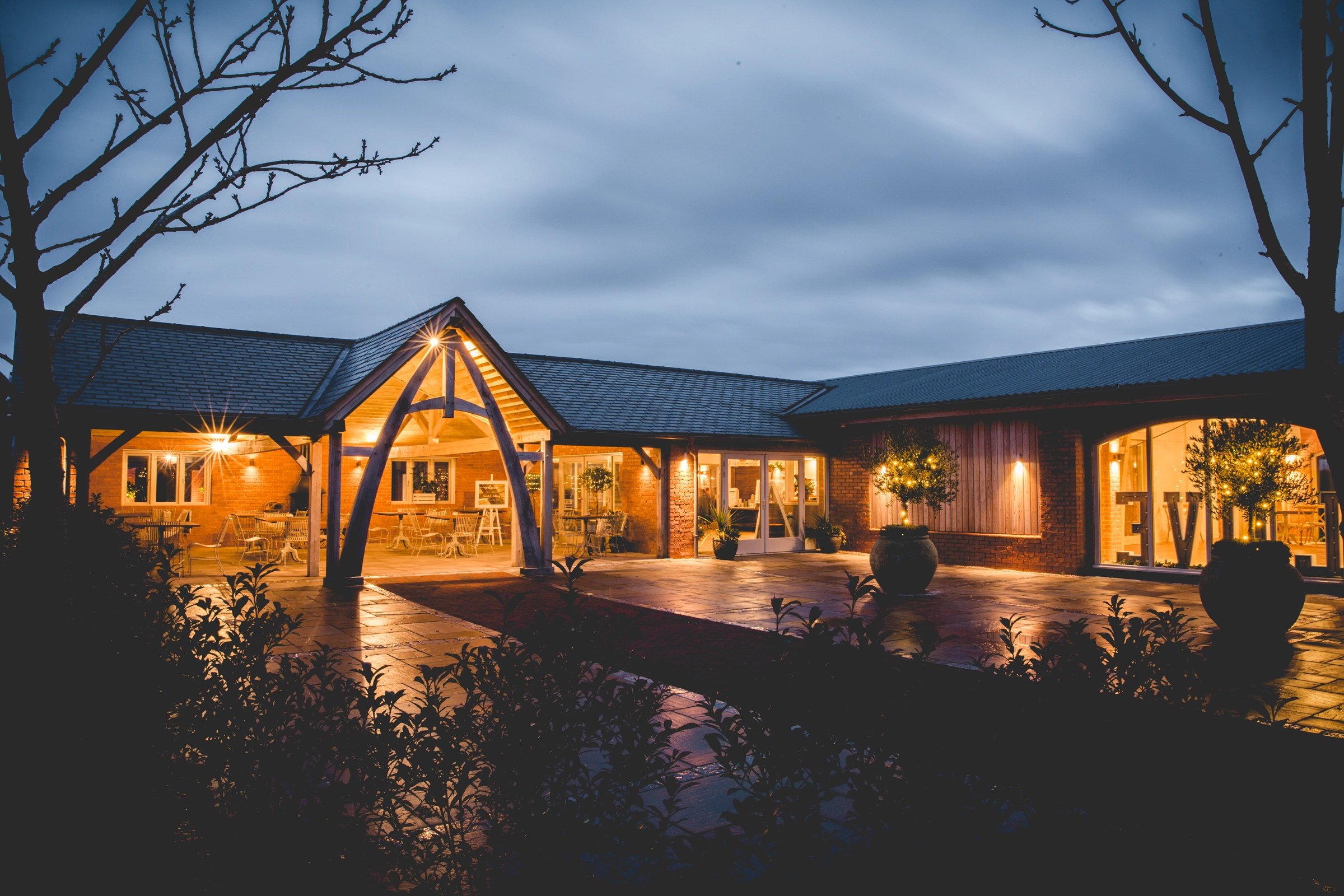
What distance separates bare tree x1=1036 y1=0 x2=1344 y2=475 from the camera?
216cm

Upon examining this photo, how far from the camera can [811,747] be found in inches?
83.9

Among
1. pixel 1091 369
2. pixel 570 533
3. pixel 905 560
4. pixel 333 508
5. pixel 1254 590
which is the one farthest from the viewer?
pixel 570 533

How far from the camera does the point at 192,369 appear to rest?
12711 mm

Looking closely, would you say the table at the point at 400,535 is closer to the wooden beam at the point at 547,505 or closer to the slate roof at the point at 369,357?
the slate roof at the point at 369,357

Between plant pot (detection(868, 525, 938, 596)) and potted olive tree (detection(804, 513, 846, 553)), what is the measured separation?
628 centimetres

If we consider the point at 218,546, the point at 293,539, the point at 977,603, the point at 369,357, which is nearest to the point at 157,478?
the point at 218,546

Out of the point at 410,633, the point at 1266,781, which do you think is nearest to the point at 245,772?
the point at 1266,781

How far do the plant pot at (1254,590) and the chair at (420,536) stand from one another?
1319cm

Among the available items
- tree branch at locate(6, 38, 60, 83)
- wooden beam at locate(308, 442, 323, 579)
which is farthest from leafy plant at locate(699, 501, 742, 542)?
tree branch at locate(6, 38, 60, 83)

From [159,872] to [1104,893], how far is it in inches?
92.1

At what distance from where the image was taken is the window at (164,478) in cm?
1650

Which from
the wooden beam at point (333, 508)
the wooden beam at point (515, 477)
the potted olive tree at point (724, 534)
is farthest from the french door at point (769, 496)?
the wooden beam at point (333, 508)

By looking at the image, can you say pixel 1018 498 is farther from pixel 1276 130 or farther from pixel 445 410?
pixel 1276 130

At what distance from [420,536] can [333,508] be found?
5735 millimetres
